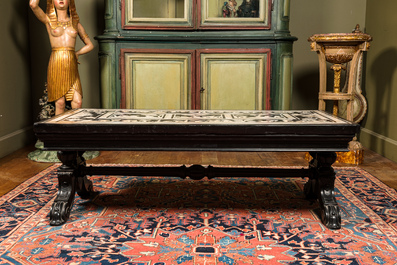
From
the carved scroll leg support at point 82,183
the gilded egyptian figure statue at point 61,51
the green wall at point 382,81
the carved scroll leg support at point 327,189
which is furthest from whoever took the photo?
the green wall at point 382,81

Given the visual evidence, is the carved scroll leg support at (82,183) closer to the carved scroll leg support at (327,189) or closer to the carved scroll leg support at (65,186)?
the carved scroll leg support at (65,186)

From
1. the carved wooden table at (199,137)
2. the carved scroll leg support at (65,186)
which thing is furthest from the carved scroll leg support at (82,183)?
the carved wooden table at (199,137)

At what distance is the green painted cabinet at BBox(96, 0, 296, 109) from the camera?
4078 mm

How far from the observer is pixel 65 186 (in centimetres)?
241

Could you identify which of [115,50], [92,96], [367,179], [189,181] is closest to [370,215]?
[367,179]

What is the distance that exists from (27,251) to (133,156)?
214 centimetres

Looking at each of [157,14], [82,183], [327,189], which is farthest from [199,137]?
[157,14]

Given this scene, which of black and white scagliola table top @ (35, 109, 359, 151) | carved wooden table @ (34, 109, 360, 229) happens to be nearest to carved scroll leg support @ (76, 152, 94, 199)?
carved wooden table @ (34, 109, 360, 229)

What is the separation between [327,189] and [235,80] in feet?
6.50

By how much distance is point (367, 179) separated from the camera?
3266 millimetres

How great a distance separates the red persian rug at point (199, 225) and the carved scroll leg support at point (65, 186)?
6 cm

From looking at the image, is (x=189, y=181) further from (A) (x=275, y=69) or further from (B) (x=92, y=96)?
(B) (x=92, y=96)

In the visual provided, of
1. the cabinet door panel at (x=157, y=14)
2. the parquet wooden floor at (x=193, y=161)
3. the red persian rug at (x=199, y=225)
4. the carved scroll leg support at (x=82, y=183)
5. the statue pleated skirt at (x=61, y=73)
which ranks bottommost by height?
the parquet wooden floor at (x=193, y=161)

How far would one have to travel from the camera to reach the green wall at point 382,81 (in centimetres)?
404
